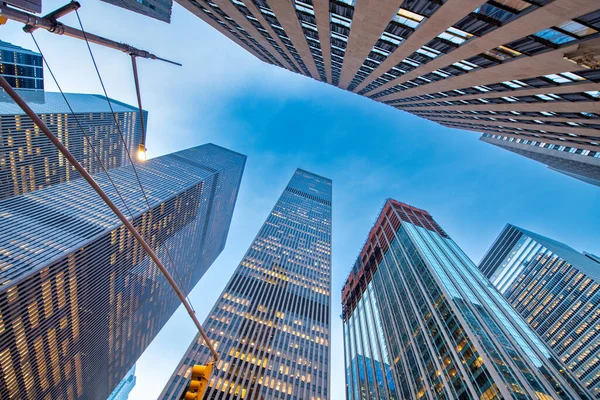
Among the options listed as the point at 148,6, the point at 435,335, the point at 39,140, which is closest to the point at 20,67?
the point at 39,140

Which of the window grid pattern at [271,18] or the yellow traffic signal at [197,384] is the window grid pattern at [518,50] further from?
the yellow traffic signal at [197,384]

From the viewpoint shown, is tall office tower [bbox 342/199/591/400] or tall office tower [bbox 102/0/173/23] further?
tall office tower [bbox 102/0/173/23]

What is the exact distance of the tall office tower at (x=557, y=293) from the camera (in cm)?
11069

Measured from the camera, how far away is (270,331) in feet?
311

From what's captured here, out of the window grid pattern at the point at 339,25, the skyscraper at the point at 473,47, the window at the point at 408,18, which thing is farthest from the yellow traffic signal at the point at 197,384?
the window grid pattern at the point at 339,25

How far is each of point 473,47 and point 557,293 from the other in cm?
16295

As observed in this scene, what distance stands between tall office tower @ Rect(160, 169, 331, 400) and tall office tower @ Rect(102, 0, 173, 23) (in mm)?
90596

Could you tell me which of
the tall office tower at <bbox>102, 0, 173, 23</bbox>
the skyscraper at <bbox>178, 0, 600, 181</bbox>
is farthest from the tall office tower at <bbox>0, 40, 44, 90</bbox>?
the skyscraper at <bbox>178, 0, 600, 181</bbox>

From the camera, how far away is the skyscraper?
16.5 metres

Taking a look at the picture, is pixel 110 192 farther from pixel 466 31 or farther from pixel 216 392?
pixel 466 31

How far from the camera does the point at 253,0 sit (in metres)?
30.0

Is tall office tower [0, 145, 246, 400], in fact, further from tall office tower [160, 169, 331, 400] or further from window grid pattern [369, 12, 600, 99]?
window grid pattern [369, 12, 600, 99]

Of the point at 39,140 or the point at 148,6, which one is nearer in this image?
the point at 148,6

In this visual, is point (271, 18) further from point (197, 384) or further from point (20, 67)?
point (20, 67)
